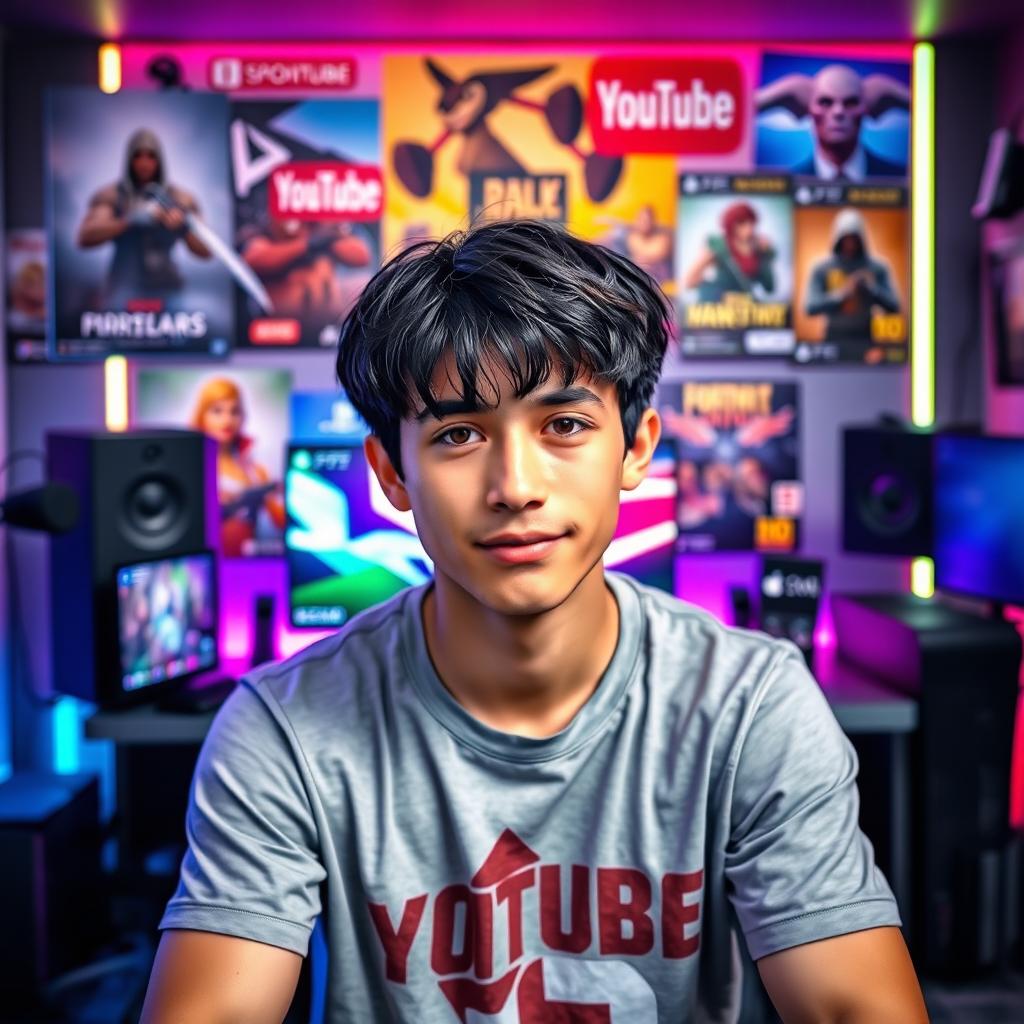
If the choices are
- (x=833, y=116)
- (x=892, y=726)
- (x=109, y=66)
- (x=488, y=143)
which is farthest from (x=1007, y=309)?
(x=109, y=66)

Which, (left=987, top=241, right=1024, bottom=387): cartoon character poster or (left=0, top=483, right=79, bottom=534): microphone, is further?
(left=987, top=241, right=1024, bottom=387): cartoon character poster

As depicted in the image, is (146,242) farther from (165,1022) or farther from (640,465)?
(165,1022)

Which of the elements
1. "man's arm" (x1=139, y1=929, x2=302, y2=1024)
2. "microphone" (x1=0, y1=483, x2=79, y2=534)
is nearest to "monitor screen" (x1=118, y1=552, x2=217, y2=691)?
"microphone" (x1=0, y1=483, x2=79, y2=534)

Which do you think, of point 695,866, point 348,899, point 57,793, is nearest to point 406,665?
point 348,899

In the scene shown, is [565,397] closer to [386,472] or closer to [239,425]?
[386,472]

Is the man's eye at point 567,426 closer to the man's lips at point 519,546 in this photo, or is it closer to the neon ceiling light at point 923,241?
the man's lips at point 519,546

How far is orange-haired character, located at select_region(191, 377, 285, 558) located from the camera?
2926mm

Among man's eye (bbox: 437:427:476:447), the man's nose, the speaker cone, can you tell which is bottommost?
the speaker cone

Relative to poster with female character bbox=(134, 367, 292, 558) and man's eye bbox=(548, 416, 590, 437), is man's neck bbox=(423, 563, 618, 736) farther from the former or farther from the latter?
poster with female character bbox=(134, 367, 292, 558)

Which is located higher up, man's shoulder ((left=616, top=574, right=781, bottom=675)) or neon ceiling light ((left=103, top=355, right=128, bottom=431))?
neon ceiling light ((left=103, top=355, right=128, bottom=431))

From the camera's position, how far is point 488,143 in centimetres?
291

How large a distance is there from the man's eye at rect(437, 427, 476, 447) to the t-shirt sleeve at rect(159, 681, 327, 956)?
354 mm

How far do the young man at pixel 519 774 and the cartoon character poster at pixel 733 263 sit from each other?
1759 mm

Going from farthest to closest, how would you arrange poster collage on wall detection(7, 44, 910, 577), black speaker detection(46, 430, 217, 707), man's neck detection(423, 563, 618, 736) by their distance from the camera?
poster collage on wall detection(7, 44, 910, 577) → black speaker detection(46, 430, 217, 707) → man's neck detection(423, 563, 618, 736)
